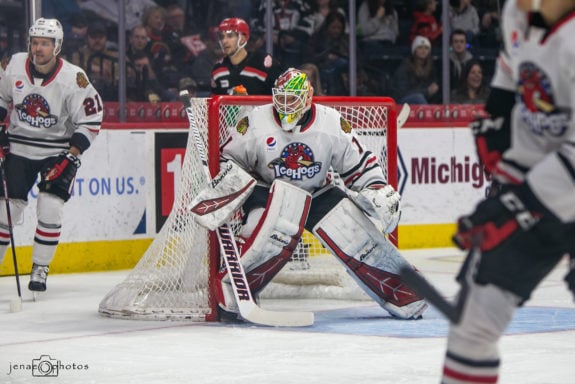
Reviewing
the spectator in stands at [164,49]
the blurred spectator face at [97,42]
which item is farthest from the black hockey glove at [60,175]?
the spectator in stands at [164,49]

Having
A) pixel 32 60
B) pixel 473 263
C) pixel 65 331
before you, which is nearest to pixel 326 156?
pixel 65 331

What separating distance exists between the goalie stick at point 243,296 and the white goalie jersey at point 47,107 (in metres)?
1.17

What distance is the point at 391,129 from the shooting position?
6.09 m

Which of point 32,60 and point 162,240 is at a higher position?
point 32,60

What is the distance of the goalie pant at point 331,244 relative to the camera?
5.32 meters

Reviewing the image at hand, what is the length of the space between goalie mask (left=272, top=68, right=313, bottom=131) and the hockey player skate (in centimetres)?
158

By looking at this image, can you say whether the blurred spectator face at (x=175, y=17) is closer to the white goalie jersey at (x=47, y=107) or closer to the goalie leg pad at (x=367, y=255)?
the white goalie jersey at (x=47, y=107)

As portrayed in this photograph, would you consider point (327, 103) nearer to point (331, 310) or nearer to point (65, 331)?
point (331, 310)

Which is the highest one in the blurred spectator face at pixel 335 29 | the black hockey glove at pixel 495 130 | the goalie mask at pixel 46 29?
the black hockey glove at pixel 495 130

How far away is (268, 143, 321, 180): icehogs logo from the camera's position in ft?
17.7

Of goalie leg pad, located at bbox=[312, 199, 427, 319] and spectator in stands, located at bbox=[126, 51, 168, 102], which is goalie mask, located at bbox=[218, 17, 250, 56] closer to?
spectator in stands, located at bbox=[126, 51, 168, 102]

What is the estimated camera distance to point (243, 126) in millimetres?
5469

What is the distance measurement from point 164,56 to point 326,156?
10.5 feet

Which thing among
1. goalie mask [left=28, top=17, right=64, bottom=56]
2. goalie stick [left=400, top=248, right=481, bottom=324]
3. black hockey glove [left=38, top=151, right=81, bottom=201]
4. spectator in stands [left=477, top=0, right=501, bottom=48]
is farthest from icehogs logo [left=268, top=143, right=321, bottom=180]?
spectator in stands [left=477, top=0, right=501, bottom=48]
